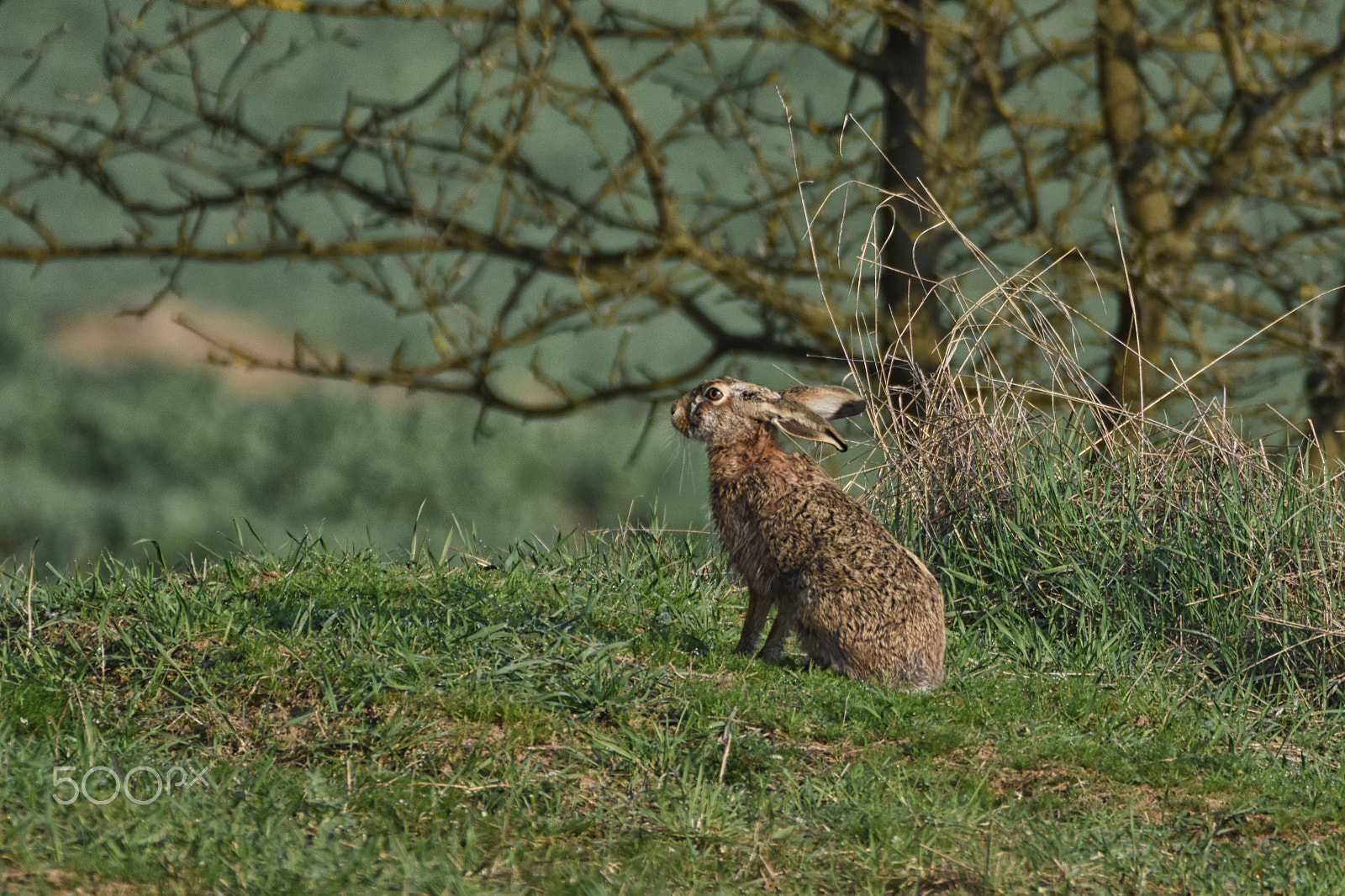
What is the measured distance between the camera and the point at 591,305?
799 centimetres

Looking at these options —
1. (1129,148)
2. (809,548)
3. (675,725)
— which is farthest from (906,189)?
(675,725)

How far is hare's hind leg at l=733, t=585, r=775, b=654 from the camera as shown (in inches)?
206

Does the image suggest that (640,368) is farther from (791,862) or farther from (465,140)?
(791,862)

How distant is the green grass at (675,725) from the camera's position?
3.71m

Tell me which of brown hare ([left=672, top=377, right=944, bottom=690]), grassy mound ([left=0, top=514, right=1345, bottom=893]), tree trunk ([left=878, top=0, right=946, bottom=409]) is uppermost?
tree trunk ([left=878, top=0, right=946, bottom=409])

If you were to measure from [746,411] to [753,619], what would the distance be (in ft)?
2.87

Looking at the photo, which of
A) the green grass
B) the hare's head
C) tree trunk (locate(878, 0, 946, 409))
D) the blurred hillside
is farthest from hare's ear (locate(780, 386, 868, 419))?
the blurred hillside

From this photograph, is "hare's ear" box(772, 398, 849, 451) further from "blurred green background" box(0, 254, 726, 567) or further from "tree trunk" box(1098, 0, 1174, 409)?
"blurred green background" box(0, 254, 726, 567)

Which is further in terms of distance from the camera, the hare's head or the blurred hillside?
the blurred hillside

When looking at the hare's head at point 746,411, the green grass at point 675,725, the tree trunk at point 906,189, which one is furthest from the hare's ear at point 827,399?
the tree trunk at point 906,189

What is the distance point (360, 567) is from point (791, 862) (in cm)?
268

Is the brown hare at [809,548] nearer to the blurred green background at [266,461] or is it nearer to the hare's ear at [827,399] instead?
the hare's ear at [827,399]

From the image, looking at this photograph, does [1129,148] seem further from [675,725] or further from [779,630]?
[675,725]

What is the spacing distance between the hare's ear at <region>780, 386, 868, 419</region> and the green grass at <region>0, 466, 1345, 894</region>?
787 mm
